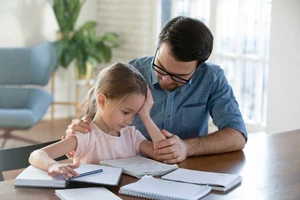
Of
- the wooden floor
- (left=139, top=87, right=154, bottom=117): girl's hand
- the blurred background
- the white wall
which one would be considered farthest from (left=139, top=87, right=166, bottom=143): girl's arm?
the wooden floor

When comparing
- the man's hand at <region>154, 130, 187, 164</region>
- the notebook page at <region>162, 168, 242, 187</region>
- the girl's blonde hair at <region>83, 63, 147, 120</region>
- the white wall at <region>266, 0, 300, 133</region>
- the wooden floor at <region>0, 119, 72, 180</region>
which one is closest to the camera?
the notebook page at <region>162, 168, 242, 187</region>

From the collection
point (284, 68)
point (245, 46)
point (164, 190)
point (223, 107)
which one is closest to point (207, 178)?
point (164, 190)

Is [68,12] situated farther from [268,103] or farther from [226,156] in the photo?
[226,156]

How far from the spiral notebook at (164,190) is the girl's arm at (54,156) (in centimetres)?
20

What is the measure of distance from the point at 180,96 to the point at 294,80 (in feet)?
6.18

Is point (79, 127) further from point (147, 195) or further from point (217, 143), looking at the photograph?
point (217, 143)

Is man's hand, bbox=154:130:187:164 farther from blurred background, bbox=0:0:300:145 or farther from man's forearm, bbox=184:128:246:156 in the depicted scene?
blurred background, bbox=0:0:300:145

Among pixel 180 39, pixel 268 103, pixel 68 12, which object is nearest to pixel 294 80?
pixel 268 103

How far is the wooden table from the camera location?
6.25 ft

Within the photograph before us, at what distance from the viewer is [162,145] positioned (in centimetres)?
232

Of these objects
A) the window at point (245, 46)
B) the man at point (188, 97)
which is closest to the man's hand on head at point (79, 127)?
the man at point (188, 97)

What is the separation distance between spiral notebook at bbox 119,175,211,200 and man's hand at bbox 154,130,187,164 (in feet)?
0.94

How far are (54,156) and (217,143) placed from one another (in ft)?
2.41

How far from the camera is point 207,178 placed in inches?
81.2
